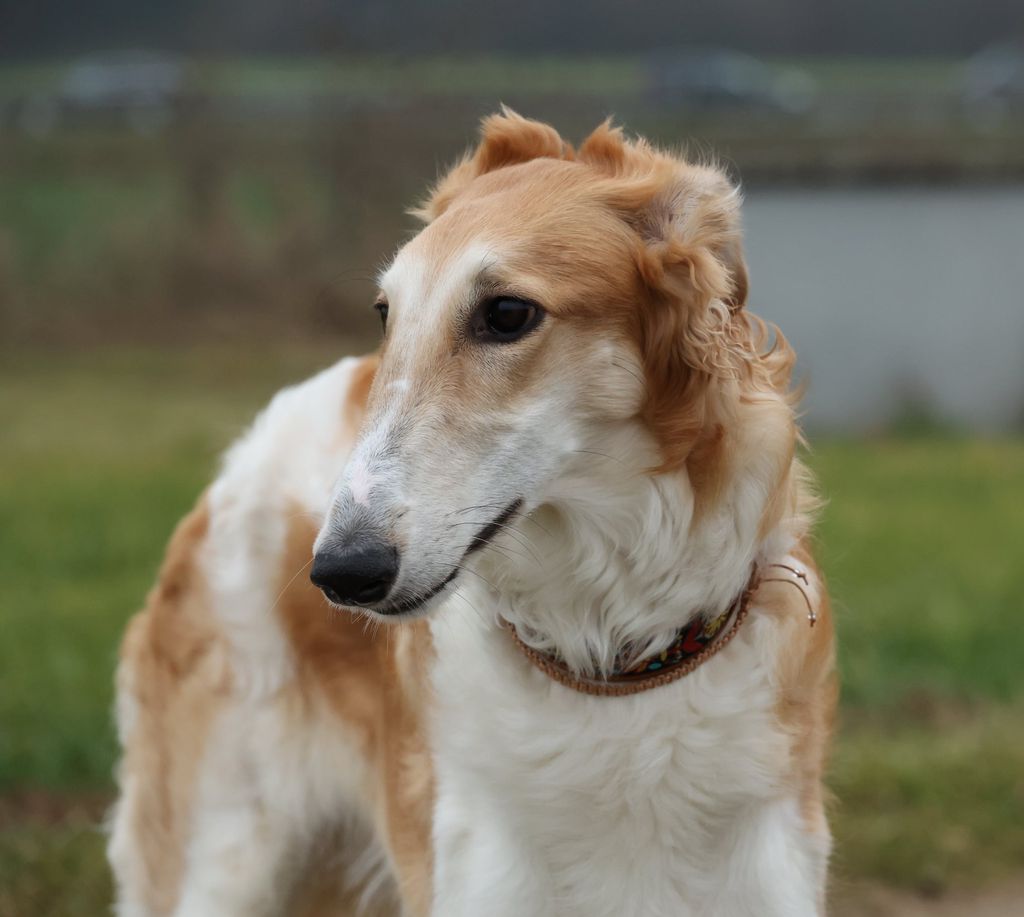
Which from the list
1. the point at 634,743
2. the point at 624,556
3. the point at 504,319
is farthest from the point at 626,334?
the point at 634,743

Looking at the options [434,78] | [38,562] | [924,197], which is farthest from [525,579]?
[434,78]

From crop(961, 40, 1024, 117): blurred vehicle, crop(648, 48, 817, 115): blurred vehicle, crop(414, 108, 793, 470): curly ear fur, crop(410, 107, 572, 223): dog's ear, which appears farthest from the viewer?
crop(648, 48, 817, 115): blurred vehicle

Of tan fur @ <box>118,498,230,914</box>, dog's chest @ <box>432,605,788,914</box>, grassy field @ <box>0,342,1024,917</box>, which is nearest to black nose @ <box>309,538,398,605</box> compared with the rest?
dog's chest @ <box>432,605,788,914</box>

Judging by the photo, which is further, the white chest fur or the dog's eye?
the white chest fur

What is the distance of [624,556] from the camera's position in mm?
2672

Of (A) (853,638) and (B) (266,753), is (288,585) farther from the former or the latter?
(A) (853,638)

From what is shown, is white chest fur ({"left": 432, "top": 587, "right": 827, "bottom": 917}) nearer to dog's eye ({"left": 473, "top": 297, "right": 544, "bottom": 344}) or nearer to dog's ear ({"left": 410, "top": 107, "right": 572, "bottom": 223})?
dog's eye ({"left": 473, "top": 297, "right": 544, "bottom": 344})

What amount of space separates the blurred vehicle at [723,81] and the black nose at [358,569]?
26.3 meters

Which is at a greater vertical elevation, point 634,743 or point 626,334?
point 626,334

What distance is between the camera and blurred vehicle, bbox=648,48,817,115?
95.7 ft

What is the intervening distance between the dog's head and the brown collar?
260 millimetres

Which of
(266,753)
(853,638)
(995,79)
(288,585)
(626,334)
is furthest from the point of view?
(995,79)

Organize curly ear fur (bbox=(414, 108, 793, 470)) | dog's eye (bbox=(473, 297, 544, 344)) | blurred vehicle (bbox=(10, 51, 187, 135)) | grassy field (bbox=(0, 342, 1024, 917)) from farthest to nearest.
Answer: blurred vehicle (bbox=(10, 51, 187, 135)) < grassy field (bbox=(0, 342, 1024, 917)) < curly ear fur (bbox=(414, 108, 793, 470)) < dog's eye (bbox=(473, 297, 544, 344))

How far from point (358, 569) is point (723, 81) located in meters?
30.9
